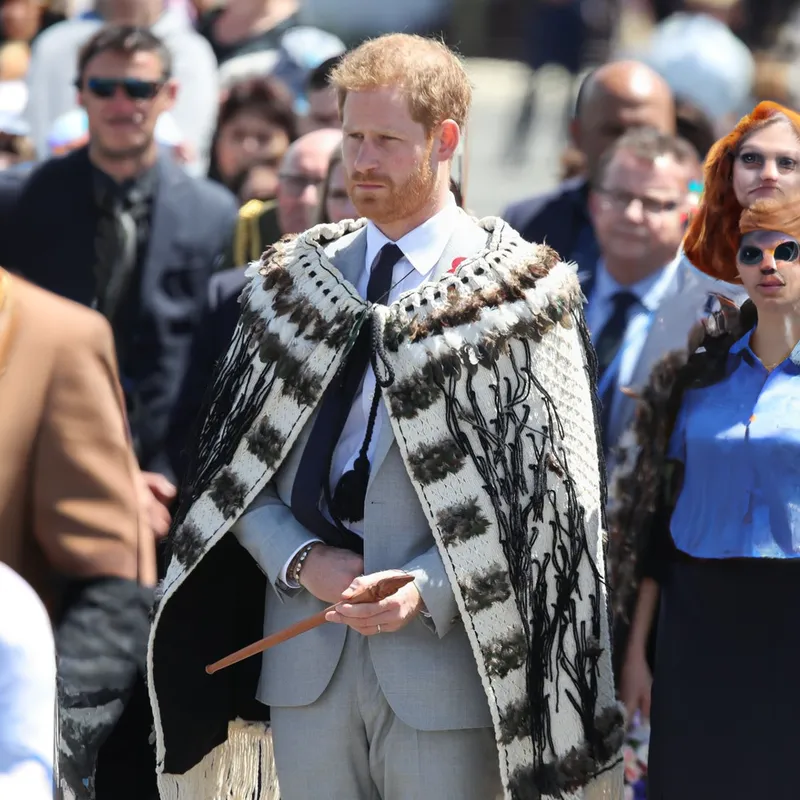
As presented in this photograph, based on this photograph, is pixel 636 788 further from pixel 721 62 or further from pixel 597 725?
pixel 721 62

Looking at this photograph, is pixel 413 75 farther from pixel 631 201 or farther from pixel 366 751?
pixel 631 201

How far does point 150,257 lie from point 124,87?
2.36 feet

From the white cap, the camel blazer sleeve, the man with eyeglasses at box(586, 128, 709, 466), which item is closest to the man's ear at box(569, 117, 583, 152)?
the man with eyeglasses at box(586, 128, 709, 466)

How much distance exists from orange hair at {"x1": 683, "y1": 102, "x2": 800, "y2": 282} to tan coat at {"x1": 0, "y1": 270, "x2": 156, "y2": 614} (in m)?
1.48

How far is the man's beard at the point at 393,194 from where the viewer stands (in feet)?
11.9

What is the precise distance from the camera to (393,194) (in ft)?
12.0

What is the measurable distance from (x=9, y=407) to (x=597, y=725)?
4.81 feet

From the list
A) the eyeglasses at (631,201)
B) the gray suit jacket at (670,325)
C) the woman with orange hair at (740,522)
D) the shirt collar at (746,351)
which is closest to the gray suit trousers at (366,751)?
the woman with orange hair at (740,522)

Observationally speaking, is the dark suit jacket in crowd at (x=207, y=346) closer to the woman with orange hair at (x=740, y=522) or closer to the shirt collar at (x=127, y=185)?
the shirt collar at (x=127, y=185)

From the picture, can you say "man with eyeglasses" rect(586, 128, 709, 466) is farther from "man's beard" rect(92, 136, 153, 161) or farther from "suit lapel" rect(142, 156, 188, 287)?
"man's beard" rect(92, 136, 153, 161)

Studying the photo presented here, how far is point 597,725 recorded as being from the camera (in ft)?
12.2

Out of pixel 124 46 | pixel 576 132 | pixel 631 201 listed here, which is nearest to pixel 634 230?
pixel 631 201

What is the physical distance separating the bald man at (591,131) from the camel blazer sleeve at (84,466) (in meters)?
2.86

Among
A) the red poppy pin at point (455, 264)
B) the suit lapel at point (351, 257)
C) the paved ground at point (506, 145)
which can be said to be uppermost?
the red poppy pin at point (455, 264)
